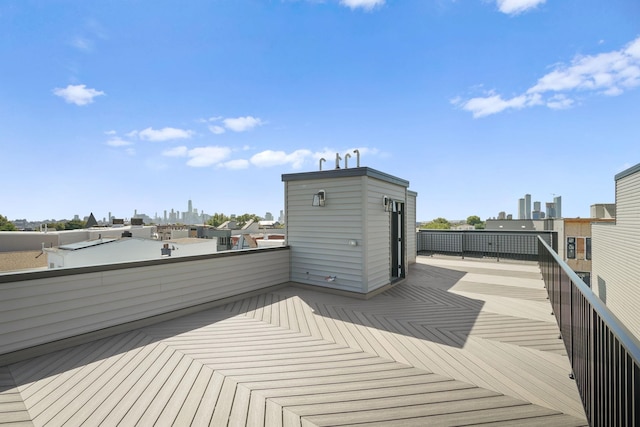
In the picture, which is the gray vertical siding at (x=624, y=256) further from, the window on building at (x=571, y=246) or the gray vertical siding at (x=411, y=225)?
the window on building at (x=571, y=246)

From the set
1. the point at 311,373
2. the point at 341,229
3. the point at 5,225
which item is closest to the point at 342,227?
the point at 341,229

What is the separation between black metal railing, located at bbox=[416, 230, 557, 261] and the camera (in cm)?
879

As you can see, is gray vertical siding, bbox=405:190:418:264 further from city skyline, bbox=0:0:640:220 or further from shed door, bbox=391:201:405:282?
shed door, bbox=391:201:405:282

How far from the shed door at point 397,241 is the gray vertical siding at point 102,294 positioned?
347 cm

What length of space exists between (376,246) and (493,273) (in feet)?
12.6

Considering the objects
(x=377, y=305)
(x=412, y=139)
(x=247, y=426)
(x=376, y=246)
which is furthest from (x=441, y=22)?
(x=247, y=426)

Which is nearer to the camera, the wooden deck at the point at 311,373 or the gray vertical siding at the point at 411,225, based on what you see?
the wooden deck at the point at 311,373

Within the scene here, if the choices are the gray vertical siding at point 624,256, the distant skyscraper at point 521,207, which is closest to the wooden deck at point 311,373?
the gray vertical siding at point 624,256

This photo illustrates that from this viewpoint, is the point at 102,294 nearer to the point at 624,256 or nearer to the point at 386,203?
the point at 386,203

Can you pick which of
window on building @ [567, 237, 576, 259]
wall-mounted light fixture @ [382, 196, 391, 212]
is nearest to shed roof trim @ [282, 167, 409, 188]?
wall-mounted light fixture @ [382, 196, 391, 212]

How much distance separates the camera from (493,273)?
693 cm

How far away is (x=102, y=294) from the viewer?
3.32 m

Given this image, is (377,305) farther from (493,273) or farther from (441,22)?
(441,22)

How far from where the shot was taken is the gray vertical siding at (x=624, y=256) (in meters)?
7.23
